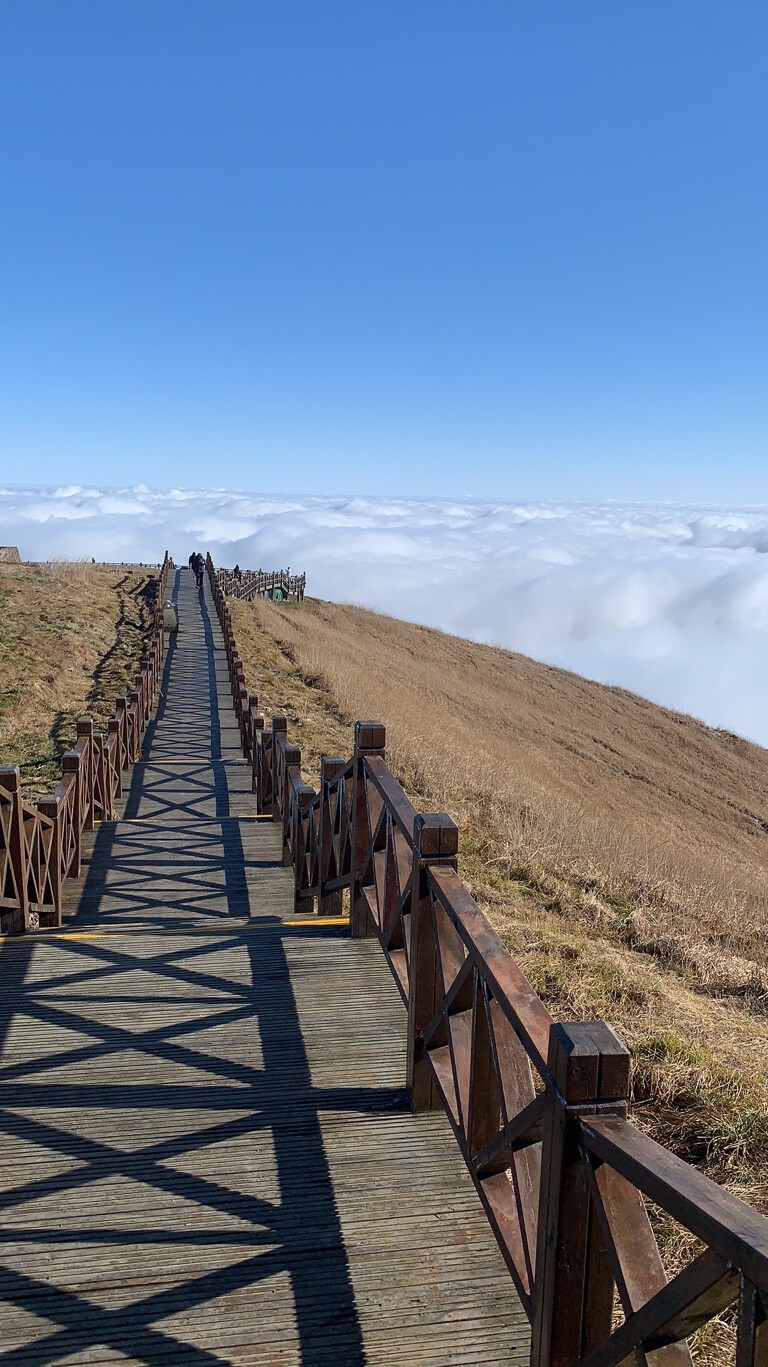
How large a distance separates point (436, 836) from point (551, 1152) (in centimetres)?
158

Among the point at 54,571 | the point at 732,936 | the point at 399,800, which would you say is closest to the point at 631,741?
the point at 54,571

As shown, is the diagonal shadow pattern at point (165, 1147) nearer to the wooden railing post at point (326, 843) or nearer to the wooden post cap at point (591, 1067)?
the wooden railing post at point (326, 843)

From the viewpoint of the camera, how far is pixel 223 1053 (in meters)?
4.48

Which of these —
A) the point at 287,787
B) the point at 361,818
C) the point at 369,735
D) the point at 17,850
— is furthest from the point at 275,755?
the point at 369,735

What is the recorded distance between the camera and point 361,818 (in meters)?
5.51

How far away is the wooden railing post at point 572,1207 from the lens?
2.16 m

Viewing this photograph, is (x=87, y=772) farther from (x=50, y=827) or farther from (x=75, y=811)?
(x=50, y=827)

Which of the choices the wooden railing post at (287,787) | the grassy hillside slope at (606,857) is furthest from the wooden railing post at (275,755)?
the grassy hillside slope at (606,857)

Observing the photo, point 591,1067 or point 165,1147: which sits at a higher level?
point 591,1067

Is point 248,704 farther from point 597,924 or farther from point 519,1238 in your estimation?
point 519,1238

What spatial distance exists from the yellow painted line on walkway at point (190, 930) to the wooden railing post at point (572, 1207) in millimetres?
3853

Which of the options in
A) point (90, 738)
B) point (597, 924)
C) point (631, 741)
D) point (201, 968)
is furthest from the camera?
point (631, 741)

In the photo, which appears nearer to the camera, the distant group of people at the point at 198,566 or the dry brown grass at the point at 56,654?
the dry brown grass at the point at 56,654

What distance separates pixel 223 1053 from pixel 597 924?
5.10 m
